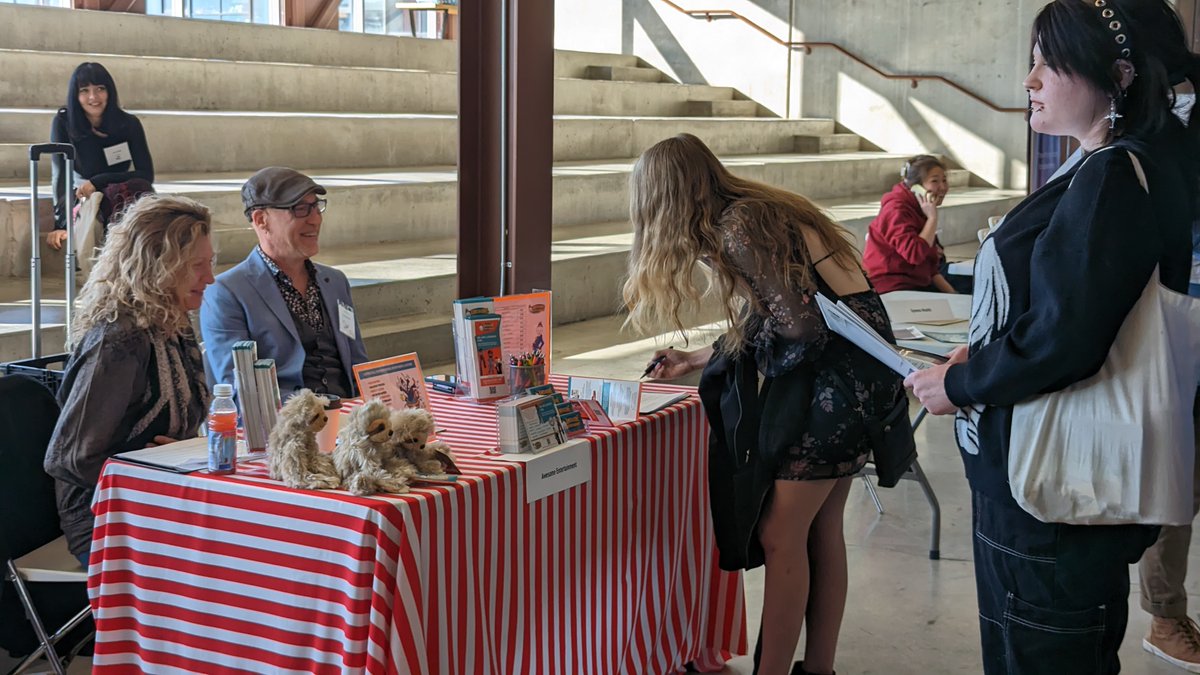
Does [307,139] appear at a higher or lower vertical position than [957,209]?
higher

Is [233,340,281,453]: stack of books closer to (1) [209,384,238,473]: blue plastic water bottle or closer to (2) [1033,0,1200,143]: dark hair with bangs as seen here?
(1) [209,384,238,473]: blue plastic water bottle

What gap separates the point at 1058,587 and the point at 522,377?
152 centimetres

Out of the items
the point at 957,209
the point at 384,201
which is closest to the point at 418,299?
the point at 384,201

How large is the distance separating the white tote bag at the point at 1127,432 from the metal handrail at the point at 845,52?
10.8 metres

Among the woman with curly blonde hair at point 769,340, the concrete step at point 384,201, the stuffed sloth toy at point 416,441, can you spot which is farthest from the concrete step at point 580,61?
the stuffed sloth toy at point 416,441

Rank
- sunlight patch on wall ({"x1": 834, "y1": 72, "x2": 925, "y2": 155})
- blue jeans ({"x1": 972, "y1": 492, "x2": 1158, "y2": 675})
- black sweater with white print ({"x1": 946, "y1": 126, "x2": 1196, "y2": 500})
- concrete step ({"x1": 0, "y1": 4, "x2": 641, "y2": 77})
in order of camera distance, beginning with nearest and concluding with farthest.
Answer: black sweater with white print ({"x1": 946, "y1": 126, "x2": 1196, "y2": 500}) → blue jeans ({"x1": 972, "y1": 492, "x2": 1158, "y2": 675}) → concrete step ({"x1": 0, "y1": 4, "x2": 641, "y2": 77}) → sunlight patch on wall ({"x1": 834, "y1": 72, "x2": 925, "y2": 155})

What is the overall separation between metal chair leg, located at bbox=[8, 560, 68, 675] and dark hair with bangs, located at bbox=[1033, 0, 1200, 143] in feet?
7.74

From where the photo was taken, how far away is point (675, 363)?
10.4 ft

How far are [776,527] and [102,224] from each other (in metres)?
4.34

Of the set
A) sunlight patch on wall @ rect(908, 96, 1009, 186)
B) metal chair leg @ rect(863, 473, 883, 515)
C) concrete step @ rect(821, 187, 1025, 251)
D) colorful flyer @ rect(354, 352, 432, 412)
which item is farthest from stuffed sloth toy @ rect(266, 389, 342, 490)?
sunlight patch on wall @ rect(908, 96, 1009, 186)

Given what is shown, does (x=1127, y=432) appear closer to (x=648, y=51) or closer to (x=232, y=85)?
(x=232, y=85)

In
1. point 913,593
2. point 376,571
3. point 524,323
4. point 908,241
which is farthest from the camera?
point 908,241

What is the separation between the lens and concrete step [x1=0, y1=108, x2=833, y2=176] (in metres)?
6.70

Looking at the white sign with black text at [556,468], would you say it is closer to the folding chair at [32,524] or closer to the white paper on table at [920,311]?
the folding chair at [32,524]
